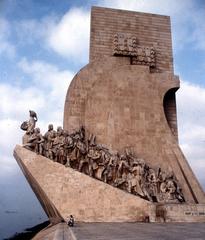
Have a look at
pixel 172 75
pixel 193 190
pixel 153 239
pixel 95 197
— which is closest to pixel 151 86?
pixel 172 75

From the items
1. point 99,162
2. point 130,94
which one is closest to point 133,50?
point 130,94

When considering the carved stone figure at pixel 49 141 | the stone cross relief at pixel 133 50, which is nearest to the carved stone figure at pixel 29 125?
the carved stone figure at pixel 49 141

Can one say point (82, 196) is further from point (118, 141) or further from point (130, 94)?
point (130, 94)

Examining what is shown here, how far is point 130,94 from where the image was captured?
46.5 ft

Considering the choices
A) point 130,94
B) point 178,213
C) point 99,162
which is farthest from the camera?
point 130,94

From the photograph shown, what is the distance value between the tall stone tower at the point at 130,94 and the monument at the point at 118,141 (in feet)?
0.14

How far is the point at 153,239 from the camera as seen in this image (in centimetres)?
530

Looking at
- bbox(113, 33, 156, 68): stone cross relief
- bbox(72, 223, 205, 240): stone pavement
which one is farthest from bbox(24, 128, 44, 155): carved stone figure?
bbox(113, 33, 156, 68): stone cross relief

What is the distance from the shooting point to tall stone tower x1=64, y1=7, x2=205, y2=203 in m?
13.3

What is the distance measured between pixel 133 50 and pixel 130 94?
2.67 m

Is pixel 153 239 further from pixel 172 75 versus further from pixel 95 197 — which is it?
pixel 172 75

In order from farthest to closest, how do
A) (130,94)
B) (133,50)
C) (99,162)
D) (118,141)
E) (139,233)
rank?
1. (133,50)
2. (130,94)
3. (118,141)
4. (99,162)
5. (139,233)

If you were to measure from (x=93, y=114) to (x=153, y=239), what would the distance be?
8.58m

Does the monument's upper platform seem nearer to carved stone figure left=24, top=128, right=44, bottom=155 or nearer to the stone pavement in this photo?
carved stone figure left=24, top=128, right=44, bottom=155
